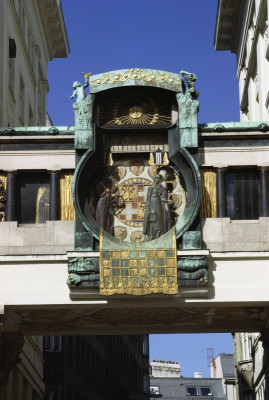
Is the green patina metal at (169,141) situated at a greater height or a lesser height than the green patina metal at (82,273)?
greater

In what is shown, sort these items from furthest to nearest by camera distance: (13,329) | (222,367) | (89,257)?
(222,367) → (13,329) → (89,257)

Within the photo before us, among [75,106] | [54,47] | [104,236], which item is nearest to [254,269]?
[104,236]

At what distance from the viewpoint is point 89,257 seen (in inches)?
1287

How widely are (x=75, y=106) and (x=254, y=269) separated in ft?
24.8

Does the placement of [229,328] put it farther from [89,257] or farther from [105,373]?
[105,373]

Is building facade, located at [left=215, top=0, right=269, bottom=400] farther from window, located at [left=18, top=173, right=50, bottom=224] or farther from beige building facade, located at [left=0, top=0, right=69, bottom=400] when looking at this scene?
window, located at [left=18, top=173, right=50, bottom=224]

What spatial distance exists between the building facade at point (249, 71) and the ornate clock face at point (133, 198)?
889cm

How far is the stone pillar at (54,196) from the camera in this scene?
1334 inches

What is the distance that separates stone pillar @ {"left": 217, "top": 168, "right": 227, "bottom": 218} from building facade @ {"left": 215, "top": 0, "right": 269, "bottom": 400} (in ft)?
27.3

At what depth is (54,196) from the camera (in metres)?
34.0

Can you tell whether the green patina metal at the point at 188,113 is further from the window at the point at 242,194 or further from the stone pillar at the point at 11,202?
the stone pillar at the point at 11,202

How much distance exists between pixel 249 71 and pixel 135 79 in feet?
61.5

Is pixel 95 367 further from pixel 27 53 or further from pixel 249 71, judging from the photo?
Answer: pixel 27 53

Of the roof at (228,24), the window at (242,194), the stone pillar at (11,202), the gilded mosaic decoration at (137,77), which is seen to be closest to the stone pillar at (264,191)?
the window at (242,194)
